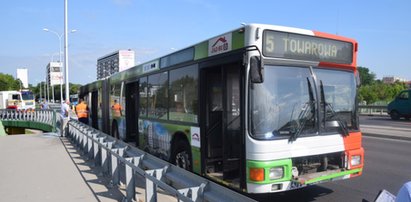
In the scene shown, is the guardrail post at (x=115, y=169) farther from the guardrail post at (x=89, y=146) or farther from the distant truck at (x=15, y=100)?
the distant truck at (x=15, y=100)

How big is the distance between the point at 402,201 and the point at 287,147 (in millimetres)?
3766

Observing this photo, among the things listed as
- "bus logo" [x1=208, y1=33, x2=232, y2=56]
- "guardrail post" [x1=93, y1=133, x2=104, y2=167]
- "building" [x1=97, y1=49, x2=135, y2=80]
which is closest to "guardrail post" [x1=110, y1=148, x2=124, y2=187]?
"guardrail post" [x1=93, y1=133, x2=104, y2=167]

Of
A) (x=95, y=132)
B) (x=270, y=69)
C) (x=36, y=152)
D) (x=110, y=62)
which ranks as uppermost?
(x=110, y=62)

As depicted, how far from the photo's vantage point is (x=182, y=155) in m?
8.09

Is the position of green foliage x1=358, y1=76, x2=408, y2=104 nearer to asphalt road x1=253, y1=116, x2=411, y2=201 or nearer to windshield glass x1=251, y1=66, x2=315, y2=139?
asphalt road x1=253, y1=116, x2=411, y2=201

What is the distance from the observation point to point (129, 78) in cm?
1266

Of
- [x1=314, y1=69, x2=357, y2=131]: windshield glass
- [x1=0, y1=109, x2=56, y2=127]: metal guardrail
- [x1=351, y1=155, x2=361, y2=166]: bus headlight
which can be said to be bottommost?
[x1=0, y1=109, x2=56, y2=127]: metal guardrail

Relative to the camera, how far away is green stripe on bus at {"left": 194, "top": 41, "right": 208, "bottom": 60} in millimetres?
7146

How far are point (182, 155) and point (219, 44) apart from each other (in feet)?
8.60

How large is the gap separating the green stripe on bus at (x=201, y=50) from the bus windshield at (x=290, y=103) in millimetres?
1646

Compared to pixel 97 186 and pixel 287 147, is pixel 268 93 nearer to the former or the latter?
pixel 287 147

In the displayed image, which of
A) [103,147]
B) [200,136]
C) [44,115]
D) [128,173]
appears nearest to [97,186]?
[103,147]

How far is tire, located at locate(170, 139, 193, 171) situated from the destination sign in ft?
9.36

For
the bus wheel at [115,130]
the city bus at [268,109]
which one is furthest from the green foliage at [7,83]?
the city bus at [268,109]
